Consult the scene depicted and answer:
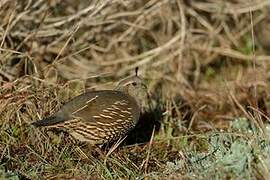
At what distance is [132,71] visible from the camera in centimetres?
739

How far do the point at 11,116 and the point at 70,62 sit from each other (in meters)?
2.08

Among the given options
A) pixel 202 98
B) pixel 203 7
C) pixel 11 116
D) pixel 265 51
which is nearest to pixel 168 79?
pixel 202 98

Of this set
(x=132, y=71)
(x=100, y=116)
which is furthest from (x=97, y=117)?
(x=132, y=71)

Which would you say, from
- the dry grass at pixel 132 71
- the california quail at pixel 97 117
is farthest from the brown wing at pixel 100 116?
the dry grass at pixel 132 71

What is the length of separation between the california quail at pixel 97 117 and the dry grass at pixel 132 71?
5.5 inches

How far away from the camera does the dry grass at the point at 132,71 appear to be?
16.3 feet

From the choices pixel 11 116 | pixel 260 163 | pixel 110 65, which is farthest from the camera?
pixel 110 65

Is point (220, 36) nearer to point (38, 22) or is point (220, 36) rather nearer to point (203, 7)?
point (203, 7)

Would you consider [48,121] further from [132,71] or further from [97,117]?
[132,71]

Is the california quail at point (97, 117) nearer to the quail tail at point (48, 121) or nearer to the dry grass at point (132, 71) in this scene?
the quail tail at point (48, 121)

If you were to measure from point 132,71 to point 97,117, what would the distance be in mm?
2255

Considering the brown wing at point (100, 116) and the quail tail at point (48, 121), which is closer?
the quail tail at point (48, 121)

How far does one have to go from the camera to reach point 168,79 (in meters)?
7.36

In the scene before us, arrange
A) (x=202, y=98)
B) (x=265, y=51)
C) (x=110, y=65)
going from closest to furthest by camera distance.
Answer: (x=202, y=98), (x=110, y=65), (x=265, y=51)
